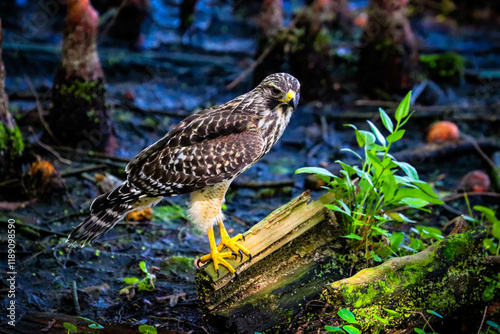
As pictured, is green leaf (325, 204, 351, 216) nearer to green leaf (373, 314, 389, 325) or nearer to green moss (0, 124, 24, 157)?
green leaf (373, 314, 389, 325)

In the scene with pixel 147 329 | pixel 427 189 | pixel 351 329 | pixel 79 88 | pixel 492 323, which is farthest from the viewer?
pixel 79 88

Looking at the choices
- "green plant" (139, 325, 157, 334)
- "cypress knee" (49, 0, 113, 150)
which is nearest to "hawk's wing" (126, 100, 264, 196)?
"green plant" (139, 325, 157, 334)

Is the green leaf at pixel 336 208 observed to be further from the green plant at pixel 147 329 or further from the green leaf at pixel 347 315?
the green plant at pixel 147 329

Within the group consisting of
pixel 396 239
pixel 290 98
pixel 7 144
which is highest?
pixel 290 98

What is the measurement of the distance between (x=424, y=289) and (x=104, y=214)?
2.36 metres

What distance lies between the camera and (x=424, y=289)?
3.92m

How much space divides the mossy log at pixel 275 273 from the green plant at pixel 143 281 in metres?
0.69

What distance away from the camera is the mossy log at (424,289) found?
3709mm

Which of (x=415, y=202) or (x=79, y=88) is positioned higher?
(x=79, y=88)

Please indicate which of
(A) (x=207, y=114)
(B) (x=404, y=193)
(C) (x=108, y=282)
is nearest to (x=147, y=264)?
(C) (x=108, y=282)

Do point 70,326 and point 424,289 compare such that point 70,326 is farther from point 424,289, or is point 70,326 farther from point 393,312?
point 424,289

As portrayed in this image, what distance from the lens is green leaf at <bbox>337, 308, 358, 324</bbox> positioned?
3.43 metres

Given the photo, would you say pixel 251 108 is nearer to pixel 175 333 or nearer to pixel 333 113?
pixel 175 333

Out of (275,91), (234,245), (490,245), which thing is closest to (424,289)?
(490,245)
